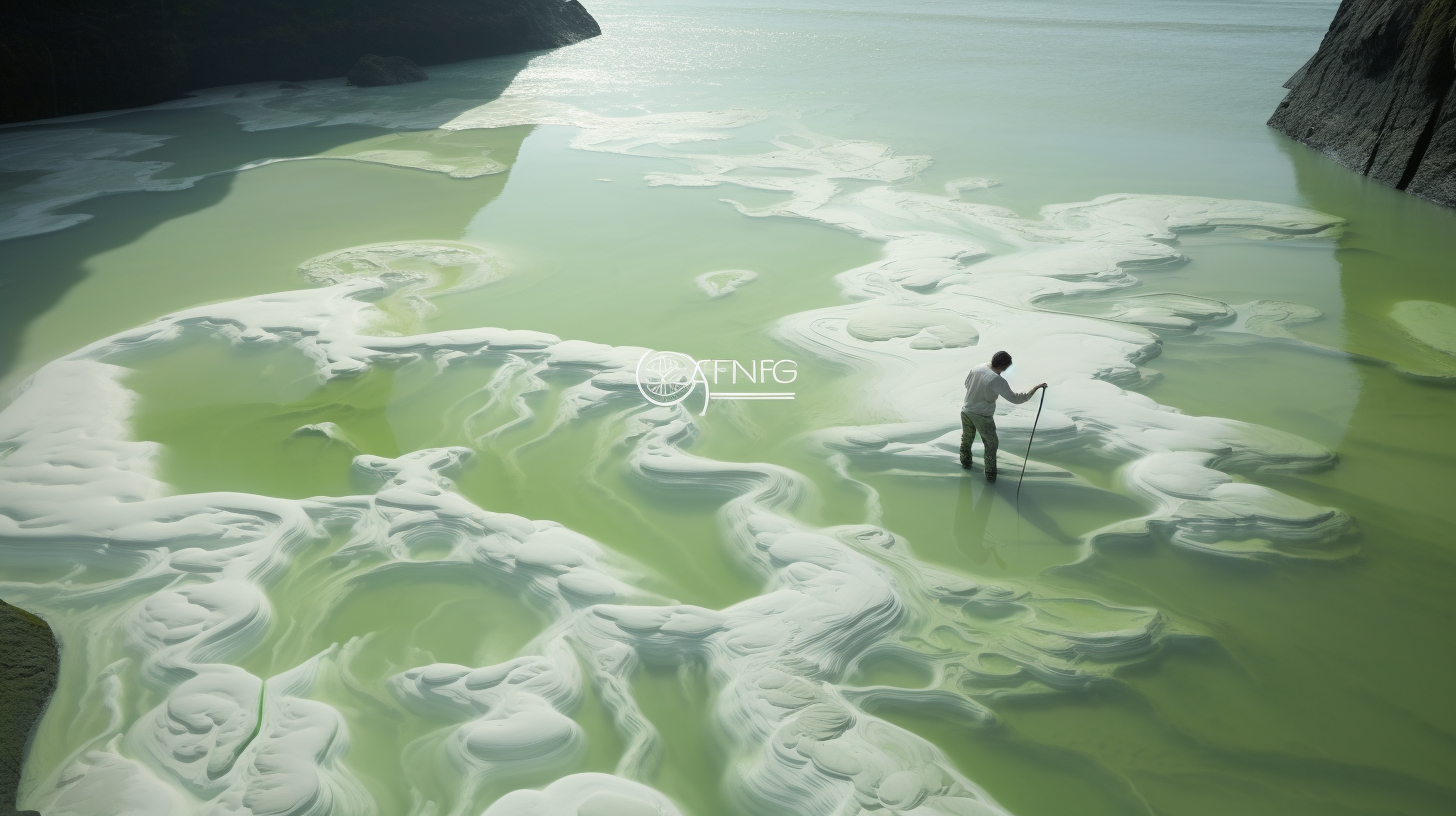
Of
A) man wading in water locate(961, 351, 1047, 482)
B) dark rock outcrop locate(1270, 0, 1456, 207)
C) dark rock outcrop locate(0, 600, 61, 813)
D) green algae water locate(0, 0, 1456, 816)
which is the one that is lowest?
dark rock outcrop locate(0, 600, 61, 813)

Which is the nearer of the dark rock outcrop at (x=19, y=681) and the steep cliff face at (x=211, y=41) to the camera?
the dark rock outcrop at (x=19, y=681)

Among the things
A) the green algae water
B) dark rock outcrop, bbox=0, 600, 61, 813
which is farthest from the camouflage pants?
dark rock outcrop, bbox=0, 600, 61, 813

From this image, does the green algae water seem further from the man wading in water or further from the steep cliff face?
the steep cliff face

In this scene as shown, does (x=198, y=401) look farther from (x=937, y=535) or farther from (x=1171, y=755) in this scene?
(x=1171, y=755)

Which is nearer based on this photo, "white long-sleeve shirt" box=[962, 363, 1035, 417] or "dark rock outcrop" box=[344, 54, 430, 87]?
"white long-sleeve shirt" box=[962, 363, 1035, 417]

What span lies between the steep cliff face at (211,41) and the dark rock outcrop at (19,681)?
1167 cm

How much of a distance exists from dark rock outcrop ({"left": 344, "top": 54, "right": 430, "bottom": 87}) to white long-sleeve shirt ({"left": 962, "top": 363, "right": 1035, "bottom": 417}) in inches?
540

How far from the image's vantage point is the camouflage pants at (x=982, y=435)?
4.13m

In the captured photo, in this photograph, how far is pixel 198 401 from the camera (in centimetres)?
511

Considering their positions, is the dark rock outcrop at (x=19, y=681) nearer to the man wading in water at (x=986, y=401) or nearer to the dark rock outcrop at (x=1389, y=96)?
the man wading in water at (x=986, y=401)

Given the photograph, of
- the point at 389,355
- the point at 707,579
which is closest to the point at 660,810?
the point at 707,579

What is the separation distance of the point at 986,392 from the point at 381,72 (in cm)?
1388

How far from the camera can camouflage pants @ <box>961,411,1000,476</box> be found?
4.13 metres

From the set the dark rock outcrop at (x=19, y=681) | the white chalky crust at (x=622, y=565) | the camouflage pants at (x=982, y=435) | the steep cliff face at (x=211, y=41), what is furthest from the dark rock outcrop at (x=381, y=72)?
the camouflage pants at (x=982, y=435)
